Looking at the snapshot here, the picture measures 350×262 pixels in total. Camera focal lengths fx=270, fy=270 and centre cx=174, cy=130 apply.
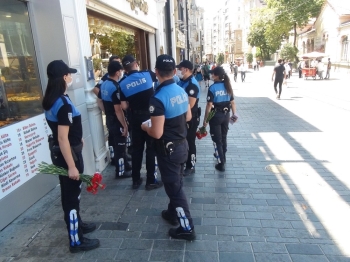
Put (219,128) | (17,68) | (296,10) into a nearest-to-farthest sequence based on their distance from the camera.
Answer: (17,68) < (219,128) < (296,10)

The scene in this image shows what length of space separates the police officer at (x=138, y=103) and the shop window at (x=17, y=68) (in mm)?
1295

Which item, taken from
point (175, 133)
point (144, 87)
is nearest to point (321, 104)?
point (144, 87)

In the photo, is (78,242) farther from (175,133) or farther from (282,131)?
(282,131)

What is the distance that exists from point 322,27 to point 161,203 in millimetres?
34800

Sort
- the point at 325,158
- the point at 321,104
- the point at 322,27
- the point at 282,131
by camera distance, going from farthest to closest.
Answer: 1. the point at 322,27
2. the point at 321,104
3. the point at 282,131
4. the point at 325,158

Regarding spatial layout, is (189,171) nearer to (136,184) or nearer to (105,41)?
(136,184)

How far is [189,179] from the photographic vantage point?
452 cm

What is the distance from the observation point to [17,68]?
12.2 ft

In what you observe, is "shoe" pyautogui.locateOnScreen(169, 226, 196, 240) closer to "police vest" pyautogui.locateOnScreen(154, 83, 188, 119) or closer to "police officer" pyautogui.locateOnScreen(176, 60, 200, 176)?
"police vest" pyautogui.locateOnScreen(154, 83, 188, 119)

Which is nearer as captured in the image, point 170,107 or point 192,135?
point 170,107

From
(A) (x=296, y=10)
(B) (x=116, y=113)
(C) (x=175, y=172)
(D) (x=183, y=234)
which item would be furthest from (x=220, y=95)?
(A) (x=296, y=10)

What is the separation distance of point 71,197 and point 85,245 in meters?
A: 0.56

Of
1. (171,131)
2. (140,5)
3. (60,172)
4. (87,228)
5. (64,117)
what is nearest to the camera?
(64,117)

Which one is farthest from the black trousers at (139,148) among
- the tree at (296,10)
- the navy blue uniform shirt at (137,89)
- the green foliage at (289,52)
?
the tree at (296,10)
